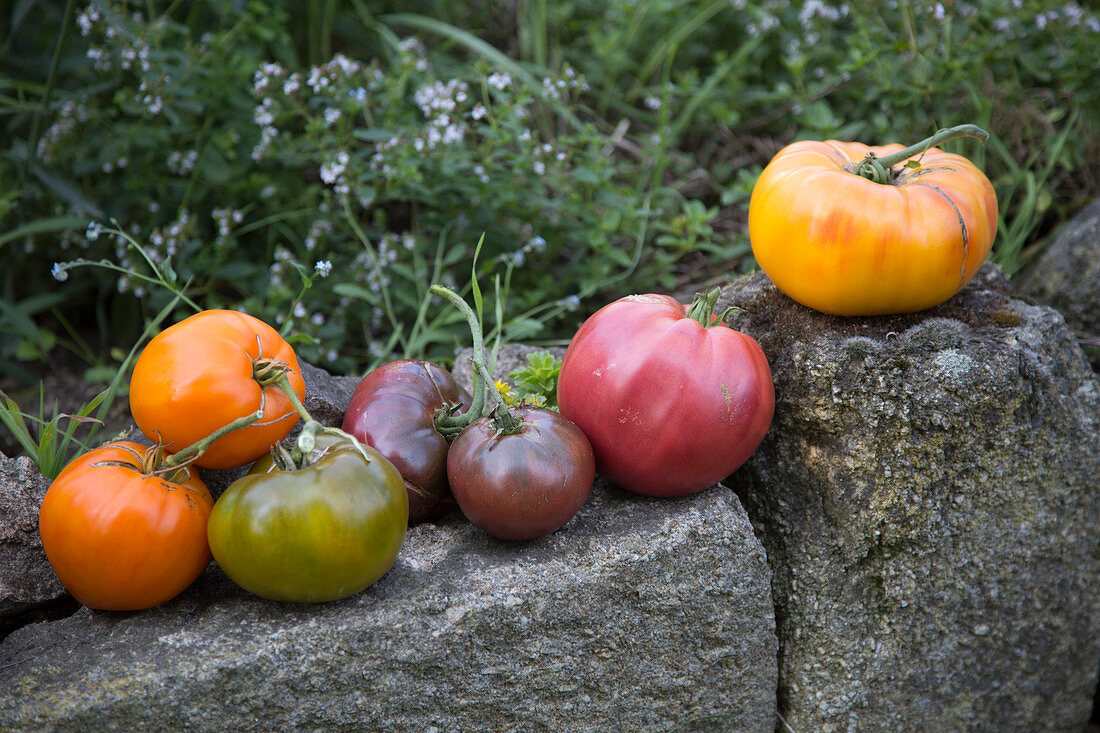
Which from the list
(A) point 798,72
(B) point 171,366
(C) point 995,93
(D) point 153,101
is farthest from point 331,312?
(C) point 995,93

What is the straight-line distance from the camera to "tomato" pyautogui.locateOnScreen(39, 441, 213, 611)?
4.92ft

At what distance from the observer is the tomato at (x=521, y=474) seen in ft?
5.18

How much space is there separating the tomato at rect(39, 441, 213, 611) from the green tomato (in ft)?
0.29

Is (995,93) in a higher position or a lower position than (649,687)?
higher

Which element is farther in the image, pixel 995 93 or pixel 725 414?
pixel 995 93

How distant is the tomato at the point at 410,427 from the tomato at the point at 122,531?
1.19ft

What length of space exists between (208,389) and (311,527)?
0.34 m

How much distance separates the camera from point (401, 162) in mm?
2676

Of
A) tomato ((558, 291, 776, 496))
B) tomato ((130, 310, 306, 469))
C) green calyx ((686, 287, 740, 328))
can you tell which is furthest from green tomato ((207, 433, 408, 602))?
green calyx ((686, 287, 740, 328))

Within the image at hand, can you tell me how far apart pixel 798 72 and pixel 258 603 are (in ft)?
8.94

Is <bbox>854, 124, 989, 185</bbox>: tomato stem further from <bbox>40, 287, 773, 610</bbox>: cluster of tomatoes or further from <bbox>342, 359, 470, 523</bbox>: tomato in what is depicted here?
<bbox>342, 359, 470, 523</bbox>: tomato

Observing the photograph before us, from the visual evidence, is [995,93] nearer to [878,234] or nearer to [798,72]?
[798,72]

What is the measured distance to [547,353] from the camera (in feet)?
7.25

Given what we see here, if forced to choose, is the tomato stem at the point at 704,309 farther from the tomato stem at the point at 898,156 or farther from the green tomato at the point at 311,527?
the green tomato at the point at 311,527
